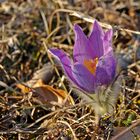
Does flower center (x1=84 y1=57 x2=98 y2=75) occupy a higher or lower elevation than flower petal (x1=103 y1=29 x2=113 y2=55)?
lower

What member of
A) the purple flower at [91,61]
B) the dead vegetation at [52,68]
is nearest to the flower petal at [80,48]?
the purple flower at [91,61]

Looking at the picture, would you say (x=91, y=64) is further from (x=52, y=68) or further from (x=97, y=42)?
(x=52, y=68)

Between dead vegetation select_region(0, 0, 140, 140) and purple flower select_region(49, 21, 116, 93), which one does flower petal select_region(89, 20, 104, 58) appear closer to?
purple flower select_region(49, 21, 116, 93)

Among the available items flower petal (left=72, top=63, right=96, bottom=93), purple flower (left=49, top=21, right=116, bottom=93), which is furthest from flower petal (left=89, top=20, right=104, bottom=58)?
flower petal (left=72, top=63, right=96, bottom=93)

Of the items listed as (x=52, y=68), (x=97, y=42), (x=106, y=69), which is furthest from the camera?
(x=52, y=68)

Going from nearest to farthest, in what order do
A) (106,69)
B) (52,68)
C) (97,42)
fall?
(106,69), (97,42), (52,68)

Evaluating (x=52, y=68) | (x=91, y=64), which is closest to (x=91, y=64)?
(x=91, y=64)
